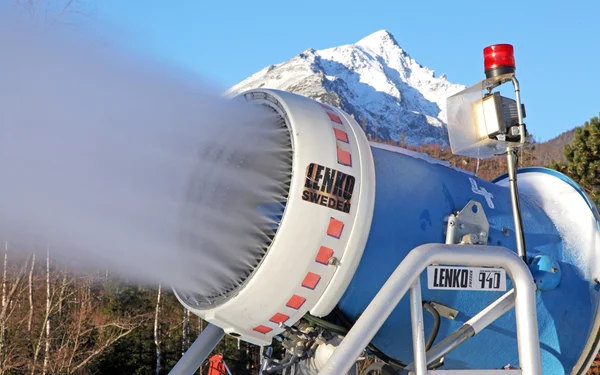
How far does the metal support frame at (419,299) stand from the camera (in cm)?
261

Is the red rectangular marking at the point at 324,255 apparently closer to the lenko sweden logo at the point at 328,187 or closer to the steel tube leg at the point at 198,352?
the lenko sweden logo at the point at 328,187

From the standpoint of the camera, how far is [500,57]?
3500 mm

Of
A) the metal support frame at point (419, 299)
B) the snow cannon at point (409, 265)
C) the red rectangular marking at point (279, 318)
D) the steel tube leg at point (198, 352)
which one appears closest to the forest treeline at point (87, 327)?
the steel tube leg at point (198, 352)

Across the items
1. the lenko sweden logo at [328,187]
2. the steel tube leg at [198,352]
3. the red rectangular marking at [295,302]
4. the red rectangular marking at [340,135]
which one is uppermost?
the red rectangular marking at [340,135]

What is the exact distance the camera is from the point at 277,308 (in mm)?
2934

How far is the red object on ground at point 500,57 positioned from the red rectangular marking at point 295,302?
1.57 meters

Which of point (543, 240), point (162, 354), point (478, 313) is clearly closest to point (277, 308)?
point (478, 313)

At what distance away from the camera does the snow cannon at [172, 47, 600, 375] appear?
111 inches

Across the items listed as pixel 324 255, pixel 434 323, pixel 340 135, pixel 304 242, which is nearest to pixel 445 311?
pixel 434 323

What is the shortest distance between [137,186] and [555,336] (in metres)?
2.25

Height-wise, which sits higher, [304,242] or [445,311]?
[304,242]

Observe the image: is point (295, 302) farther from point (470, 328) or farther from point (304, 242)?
point (470, 328)

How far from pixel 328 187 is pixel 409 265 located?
47cm

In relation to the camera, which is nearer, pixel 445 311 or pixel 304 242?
pixel 304 242
